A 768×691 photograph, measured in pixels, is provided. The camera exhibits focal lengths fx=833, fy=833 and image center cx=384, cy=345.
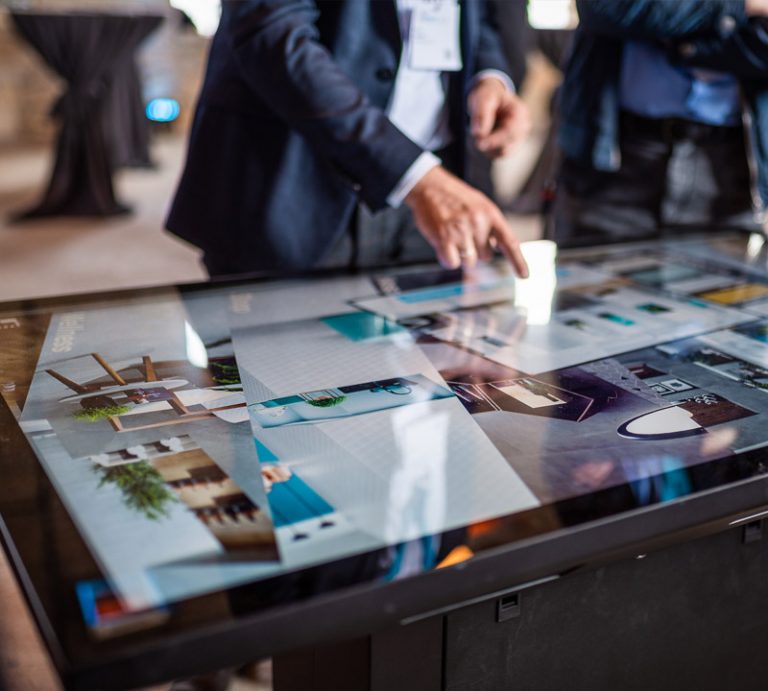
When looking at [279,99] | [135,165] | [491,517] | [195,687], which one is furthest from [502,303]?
[135,165]

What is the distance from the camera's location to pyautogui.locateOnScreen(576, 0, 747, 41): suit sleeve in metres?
1.19

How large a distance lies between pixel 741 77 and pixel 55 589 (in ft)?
4.15

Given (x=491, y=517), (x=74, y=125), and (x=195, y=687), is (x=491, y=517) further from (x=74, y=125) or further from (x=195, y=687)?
(x=74, y=125)

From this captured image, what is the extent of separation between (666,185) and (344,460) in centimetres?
103

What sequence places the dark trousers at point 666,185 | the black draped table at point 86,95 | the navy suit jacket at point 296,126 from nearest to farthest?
the navy suit jacket at point 296,126 → the dark trousers at point 666,185 → the black draped table at point 86,95

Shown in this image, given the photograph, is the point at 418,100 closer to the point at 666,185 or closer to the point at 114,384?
the point at 666,185

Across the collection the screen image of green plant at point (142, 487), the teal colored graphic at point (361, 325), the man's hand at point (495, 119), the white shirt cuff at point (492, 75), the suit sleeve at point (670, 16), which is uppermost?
the suit sleeve at point (670, 16)

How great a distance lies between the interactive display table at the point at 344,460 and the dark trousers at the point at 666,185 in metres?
0.48

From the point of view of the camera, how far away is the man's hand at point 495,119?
44.8 inches

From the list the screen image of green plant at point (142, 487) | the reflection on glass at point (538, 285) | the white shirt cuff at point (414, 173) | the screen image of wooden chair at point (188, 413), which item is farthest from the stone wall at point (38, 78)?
the screen image of green plant at point (142, 487)

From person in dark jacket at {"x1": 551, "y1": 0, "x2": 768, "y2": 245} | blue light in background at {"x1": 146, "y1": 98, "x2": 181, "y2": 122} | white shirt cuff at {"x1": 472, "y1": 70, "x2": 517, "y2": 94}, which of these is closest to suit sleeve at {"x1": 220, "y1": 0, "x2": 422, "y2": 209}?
white shirt cuff at {"x1": 472, "y1": 70, "x2": 517, "y2": 94}

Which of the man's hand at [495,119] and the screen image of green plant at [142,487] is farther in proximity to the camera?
the man's hand at [495,119]

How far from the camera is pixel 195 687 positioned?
106cm

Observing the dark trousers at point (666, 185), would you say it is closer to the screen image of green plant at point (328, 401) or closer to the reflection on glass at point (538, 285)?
the reflection on glass at point (538, 285)
